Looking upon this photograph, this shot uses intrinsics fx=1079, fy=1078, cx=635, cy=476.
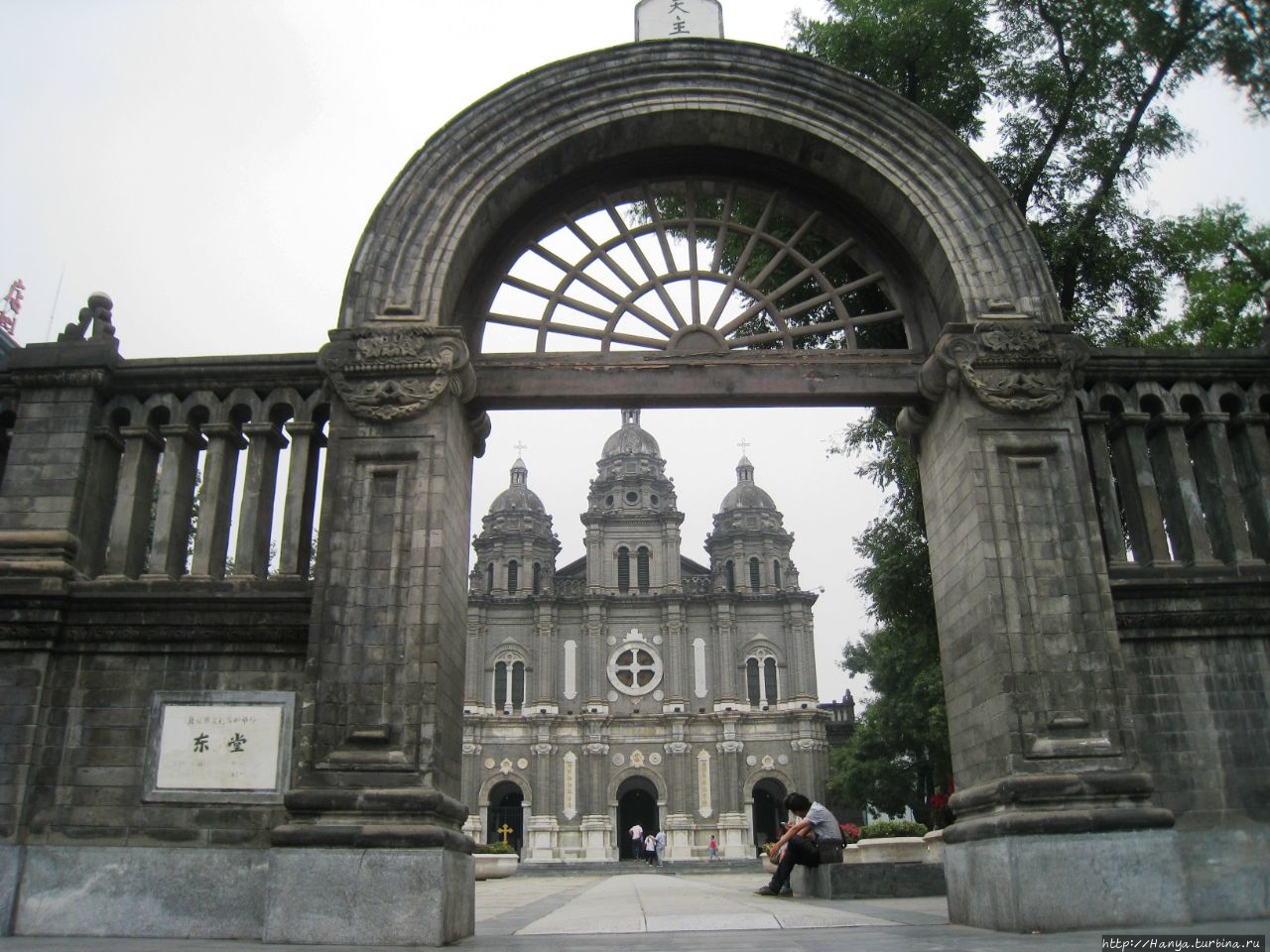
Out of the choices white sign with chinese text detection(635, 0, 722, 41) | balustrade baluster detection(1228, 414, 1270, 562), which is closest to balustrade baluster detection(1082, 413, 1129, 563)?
balustrade baluster detection(1228, 414, 1270, 562)

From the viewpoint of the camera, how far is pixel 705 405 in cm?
1102

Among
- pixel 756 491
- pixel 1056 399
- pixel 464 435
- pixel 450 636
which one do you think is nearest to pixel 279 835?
pixel 450 636

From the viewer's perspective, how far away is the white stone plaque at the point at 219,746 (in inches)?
376

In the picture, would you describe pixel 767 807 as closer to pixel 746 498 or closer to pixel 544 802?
pixel 544 802

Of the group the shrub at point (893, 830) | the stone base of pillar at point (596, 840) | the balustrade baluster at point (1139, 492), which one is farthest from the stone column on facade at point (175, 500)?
the stone base of pillar at point (596, 840)

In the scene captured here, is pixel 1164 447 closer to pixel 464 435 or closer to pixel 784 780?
pixel 464 435

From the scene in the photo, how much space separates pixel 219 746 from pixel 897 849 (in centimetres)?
1328

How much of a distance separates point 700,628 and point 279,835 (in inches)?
2153

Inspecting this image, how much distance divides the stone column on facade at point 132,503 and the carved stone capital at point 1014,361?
26.1 ft

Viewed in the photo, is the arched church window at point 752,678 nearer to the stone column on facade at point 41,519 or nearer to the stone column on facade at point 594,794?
the stone column on facade at point 594,794

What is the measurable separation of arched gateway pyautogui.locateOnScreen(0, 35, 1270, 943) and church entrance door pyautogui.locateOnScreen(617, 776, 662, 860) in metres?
52.2

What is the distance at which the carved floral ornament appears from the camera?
10172mm

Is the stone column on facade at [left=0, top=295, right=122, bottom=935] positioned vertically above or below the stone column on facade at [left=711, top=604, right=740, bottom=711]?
below

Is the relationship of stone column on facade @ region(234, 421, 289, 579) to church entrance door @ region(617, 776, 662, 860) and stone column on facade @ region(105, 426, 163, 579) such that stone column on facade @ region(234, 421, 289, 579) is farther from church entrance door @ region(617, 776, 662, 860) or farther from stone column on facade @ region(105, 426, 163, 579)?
church entrance door @ region(617, 776, 662, 860)
